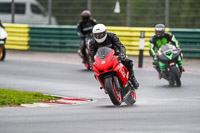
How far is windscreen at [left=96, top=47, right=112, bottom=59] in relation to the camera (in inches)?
376

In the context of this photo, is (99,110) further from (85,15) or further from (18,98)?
(85,15)

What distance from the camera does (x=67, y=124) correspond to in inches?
293

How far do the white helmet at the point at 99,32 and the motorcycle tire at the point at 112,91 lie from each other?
3.12 ft

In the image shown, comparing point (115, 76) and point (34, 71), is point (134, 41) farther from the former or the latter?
point (115, 76)

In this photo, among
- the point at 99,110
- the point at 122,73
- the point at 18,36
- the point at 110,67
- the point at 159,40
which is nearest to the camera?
the point at 99,110

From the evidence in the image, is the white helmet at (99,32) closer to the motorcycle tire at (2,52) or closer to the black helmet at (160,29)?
the black helmet at (160,29)

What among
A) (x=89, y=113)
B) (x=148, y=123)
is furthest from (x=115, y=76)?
(x=148, y=123)

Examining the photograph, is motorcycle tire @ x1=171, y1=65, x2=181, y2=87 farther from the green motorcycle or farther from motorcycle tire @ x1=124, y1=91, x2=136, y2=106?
motorcycle tire @ x1=124, y1=91, x2=136, y2=106

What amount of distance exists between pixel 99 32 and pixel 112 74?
0.91 m

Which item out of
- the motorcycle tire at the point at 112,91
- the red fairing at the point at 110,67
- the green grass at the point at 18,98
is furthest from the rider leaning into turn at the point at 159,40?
the motorcycle tire at the point at 112,91

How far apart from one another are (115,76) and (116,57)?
38 cm

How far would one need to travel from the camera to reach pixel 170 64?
517 inches

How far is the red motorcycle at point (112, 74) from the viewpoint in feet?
30.4

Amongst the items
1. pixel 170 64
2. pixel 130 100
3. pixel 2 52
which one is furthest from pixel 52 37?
pixel 130 100
